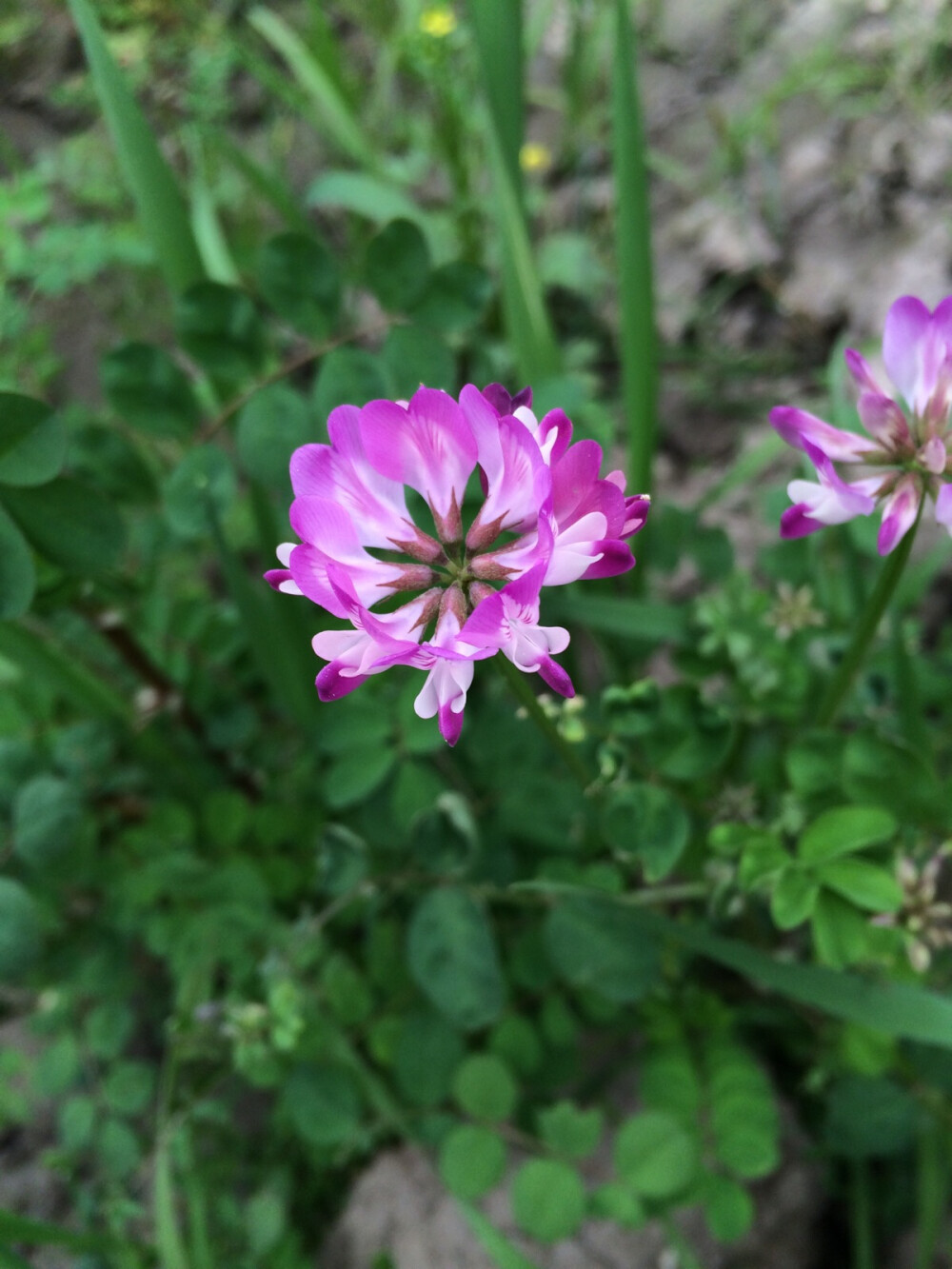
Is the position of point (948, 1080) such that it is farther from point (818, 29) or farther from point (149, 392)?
point (818, 29)

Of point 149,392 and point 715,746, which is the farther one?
point 149,392

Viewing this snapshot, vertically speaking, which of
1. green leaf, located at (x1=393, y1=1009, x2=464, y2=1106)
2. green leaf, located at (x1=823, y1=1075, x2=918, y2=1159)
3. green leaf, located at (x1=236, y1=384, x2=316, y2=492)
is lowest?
green leaf, located at (x1=823, y1=1075, x2=918, y2=1159)

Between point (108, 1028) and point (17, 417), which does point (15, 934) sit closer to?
point (108, 1028)

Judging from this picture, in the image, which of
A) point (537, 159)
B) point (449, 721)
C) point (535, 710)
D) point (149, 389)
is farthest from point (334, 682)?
point (537, 159)

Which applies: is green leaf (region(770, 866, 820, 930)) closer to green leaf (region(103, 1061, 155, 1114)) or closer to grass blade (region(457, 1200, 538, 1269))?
grass blade (region(457, 1200, 538, 1269))

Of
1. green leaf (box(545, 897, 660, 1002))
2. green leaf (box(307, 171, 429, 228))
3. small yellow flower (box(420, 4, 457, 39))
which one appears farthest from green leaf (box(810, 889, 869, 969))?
small yellow flower (box(420, 4, 457, 39))

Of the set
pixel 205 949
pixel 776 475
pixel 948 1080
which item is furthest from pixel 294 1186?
pixel 776 475
